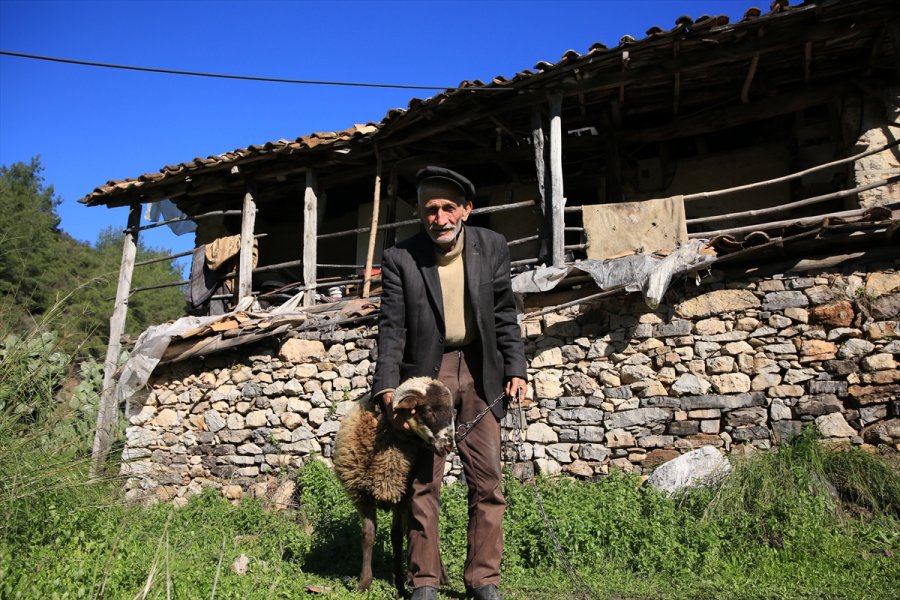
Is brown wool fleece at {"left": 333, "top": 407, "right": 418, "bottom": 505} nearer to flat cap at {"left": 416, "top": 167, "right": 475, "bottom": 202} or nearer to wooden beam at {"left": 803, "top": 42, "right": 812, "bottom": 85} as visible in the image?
flat cap at {"left": 416, "top": 167, "right": 475, "bottom": 202}

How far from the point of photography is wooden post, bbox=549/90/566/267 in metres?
7.47

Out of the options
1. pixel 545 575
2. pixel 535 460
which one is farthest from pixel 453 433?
pixel 535 460

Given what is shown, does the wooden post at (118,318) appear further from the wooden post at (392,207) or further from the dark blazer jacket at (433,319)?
the dark blazer jacket at (433,319)

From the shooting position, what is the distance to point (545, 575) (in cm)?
436

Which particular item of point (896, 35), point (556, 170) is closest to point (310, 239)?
point (556, 170)

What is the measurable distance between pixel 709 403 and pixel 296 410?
4757 mm

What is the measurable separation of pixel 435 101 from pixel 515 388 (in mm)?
5128

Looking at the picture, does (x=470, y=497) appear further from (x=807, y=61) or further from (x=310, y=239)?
(x=310, y=239)

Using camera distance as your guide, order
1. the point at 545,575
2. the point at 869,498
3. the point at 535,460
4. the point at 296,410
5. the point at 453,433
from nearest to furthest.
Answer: the point at 453,433 → the point at 545,575 → the point at 869,498 → the point at 535,460 → the point at 296,410

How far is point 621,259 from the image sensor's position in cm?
686

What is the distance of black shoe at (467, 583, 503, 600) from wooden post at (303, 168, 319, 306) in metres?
6.34

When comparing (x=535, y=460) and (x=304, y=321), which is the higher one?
(x=304, y=321)

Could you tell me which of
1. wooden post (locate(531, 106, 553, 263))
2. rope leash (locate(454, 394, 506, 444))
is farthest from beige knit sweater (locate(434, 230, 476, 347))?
wooden post (locate(531, 106, 553, 263))

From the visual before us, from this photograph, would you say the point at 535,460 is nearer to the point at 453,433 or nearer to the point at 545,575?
the point at 545,575
